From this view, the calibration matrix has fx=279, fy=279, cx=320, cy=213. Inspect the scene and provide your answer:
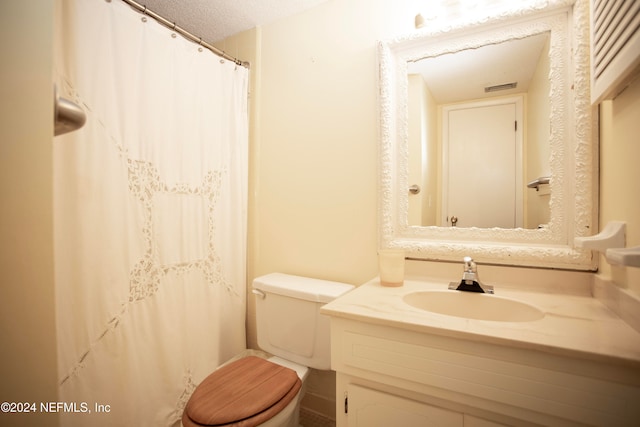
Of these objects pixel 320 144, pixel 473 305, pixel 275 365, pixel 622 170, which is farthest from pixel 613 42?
pixel 275 365

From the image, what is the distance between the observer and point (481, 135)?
1122 mm

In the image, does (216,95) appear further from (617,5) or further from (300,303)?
(617,5)

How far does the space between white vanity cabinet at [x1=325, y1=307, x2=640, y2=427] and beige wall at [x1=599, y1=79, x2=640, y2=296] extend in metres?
0.30

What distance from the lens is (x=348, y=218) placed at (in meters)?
1.37

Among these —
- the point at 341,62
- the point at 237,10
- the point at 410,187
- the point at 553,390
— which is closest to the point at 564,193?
the point at 410,187

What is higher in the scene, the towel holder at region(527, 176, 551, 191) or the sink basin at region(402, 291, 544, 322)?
the towel holder at region(527, 176, 551, 191)

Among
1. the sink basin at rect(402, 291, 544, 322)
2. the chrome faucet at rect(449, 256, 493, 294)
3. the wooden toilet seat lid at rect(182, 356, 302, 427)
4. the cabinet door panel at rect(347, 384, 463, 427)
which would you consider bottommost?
the wooden toilet seat lid at rect(182, 356, 302, 427)

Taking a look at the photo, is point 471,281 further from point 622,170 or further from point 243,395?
point 243,395

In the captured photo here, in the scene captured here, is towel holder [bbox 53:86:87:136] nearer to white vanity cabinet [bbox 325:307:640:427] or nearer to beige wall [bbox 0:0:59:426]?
beige wall [bbox 0:0:59:426]

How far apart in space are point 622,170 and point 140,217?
162cm

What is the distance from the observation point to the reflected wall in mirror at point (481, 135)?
3.42ft

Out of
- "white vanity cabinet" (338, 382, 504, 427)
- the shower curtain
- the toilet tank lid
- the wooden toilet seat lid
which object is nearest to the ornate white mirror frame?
the toilet tank lid

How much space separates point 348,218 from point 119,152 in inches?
39.0

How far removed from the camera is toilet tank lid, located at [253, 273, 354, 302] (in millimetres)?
1213
